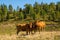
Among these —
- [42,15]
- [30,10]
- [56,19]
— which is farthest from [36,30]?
[30,10]

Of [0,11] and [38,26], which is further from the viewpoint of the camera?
[0,11]

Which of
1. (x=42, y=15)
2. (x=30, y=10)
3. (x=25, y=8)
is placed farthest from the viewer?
(x=25, y=8)

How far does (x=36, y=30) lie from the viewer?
2427 cm

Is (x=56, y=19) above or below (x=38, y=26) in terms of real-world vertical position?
below

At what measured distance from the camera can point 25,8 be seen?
13262 cm

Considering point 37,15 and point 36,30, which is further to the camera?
point 37,15

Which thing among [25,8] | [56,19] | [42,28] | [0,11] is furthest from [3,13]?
[42,28]

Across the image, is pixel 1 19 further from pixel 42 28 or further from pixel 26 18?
pixel 42 28

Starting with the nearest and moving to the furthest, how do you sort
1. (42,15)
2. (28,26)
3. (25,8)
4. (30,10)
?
(28,26)
(42,15)
(30,10)
(25,8)

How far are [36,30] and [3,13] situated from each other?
102 metres

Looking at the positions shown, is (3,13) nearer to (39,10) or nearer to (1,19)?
(1,19)

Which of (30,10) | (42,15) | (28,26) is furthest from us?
(30,10)

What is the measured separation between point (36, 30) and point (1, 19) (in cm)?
9743

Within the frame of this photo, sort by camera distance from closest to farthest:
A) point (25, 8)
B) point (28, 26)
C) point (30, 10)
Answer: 1. point (28, 26)
2. point (30, 10)
3. point (25, 8)
